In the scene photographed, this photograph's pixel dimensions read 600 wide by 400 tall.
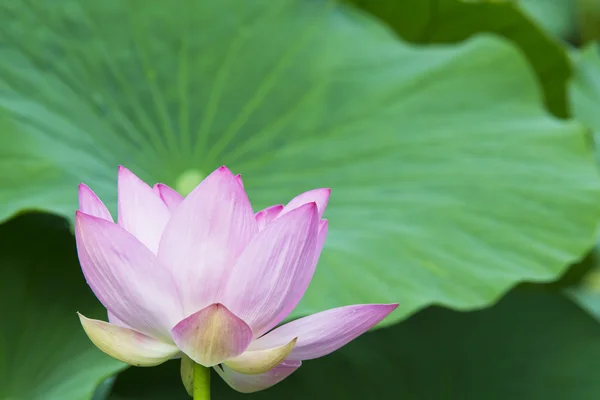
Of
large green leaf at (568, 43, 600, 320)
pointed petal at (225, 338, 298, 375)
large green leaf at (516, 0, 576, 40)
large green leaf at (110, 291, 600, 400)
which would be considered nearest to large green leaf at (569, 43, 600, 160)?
large green leaf at (568, 43, 600, 320)

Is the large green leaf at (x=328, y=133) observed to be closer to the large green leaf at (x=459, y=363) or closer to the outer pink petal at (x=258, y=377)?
the large green leaf at (x=459, y=363)

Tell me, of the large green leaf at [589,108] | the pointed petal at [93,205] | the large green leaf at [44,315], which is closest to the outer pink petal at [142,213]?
the pointed petal at [93,205]

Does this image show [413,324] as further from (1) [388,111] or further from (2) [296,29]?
(2) [296,29]

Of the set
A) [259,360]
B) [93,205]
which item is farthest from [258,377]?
[93,205]

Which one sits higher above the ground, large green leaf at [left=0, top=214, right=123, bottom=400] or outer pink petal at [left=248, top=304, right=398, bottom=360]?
outer pink petal at [left=248, top=304, right=398, bottom=360]

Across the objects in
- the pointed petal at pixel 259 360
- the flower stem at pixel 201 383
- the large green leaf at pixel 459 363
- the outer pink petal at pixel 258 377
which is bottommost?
the large green leaf at pixel 459 363

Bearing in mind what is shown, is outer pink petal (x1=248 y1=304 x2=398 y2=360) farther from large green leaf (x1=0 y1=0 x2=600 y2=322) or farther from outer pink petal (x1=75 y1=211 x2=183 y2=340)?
large green leaf (x1=0 y1=0 x2=600 y2=322)
